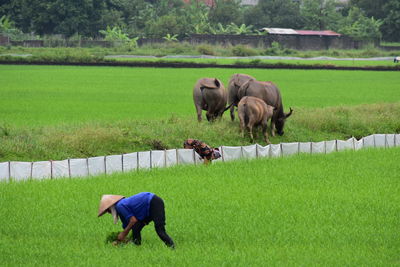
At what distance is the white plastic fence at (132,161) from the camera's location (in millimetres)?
15988

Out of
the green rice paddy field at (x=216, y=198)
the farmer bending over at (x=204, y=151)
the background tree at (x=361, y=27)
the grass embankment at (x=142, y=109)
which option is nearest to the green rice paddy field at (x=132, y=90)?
the grass embankment at (x=142, y=109)

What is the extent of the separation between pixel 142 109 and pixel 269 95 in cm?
805

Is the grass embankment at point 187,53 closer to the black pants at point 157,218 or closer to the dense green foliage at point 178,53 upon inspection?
the dense green foliage at point 178,53

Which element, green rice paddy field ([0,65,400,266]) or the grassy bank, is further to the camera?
the grassy bank

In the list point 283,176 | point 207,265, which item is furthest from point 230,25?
point 207,265

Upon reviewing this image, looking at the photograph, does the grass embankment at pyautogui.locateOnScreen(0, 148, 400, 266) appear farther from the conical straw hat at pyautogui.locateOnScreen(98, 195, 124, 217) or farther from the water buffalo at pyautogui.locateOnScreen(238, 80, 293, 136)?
the water buffalo at pyautogui.locateOnScreen(238, 80, 293, 136)

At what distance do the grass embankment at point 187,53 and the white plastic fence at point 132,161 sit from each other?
32.3 m

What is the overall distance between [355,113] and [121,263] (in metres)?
19.3

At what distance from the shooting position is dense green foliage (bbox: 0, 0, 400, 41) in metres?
70.2

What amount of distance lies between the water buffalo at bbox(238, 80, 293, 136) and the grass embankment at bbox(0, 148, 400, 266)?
5.42 metres

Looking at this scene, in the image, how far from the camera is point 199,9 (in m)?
86.2

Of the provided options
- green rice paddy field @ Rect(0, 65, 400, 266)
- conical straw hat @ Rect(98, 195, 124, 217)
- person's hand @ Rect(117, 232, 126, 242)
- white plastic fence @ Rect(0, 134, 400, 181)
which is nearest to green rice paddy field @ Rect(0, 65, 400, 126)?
green rice paddy field @ Rect(0, 65, 400, 266)

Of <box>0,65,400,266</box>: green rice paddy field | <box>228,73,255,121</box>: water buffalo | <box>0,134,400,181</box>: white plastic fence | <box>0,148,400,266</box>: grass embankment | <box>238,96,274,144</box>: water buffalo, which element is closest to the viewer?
<box>0,148,400,266</box>: grass embankment

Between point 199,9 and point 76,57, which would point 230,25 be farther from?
point 76,57
